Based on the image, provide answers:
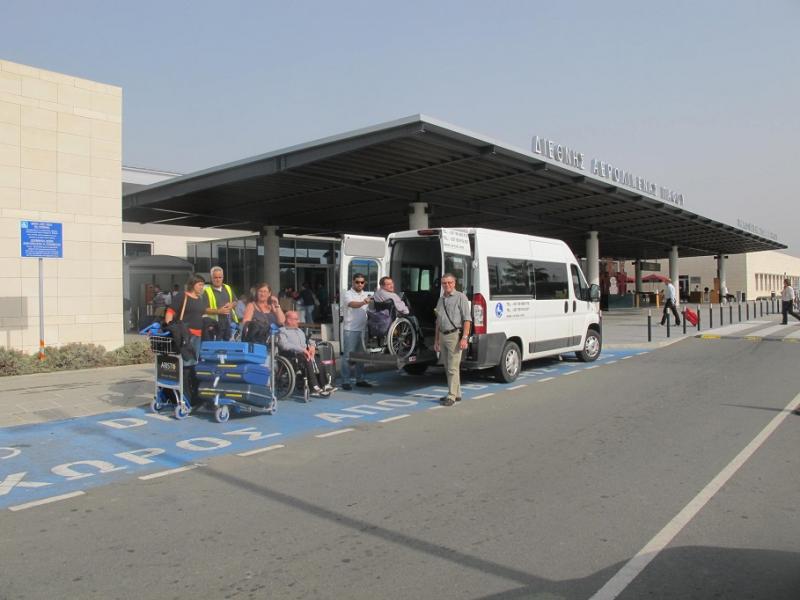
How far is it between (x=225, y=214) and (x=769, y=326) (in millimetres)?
22261

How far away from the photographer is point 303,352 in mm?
9516

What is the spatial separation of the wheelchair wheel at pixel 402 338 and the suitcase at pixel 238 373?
8.19 ft

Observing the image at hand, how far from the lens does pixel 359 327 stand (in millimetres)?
10695

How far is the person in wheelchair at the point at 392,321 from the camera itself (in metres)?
10.1

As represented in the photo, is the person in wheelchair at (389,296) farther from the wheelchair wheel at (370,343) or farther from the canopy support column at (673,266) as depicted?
the canopy support column at (673,266)

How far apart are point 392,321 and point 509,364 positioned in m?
2.30

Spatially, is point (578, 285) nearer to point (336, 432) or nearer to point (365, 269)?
point (365, 269)

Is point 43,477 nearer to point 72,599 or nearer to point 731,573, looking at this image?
point 72,599

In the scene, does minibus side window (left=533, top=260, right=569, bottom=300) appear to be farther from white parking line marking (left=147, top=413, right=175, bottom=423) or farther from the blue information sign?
the blue information sign

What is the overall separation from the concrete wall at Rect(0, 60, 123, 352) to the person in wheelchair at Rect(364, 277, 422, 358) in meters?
7.45

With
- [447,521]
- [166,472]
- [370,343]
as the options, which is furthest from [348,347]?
[447,521]

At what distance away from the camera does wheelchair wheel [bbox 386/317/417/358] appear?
10125mm

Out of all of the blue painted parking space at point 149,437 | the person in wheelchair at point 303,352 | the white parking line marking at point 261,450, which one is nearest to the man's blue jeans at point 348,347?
the blue painted parking space at point 149,437

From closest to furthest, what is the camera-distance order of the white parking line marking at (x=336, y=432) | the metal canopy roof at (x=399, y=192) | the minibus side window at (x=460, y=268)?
the white parking line marking at (x=336, y=432) < the minibus side window at (x=460, y=268) < the metal canopy roof at (x=399, y=192)
